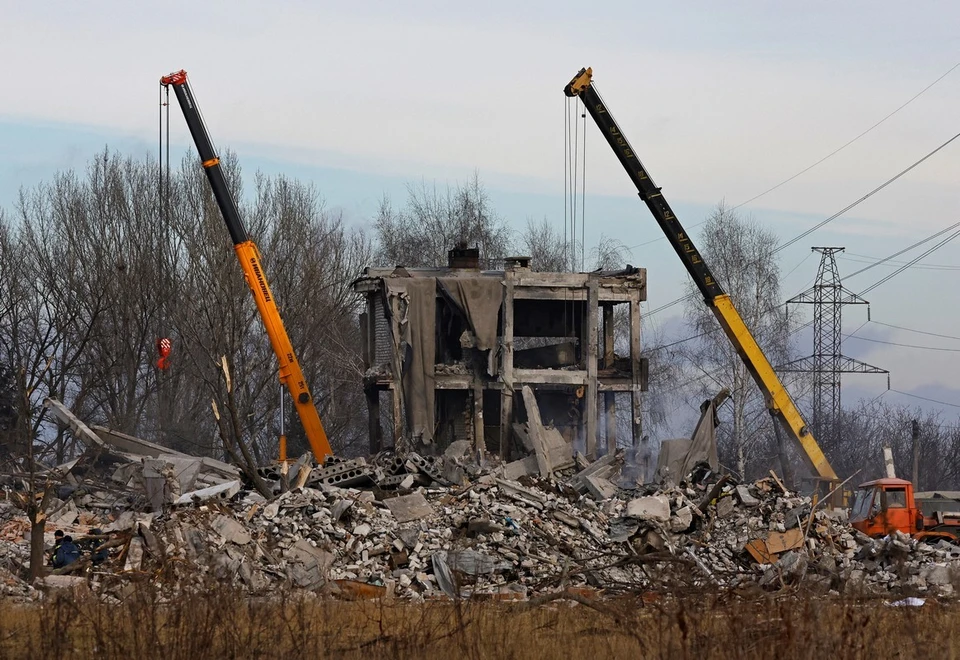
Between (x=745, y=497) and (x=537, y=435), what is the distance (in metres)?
4.83

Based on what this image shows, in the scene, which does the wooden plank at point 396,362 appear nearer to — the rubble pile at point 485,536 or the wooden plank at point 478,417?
the wooden plank at point 478,417

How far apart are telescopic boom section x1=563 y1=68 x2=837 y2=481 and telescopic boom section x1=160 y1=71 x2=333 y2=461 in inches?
316

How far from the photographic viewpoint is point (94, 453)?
915 inches

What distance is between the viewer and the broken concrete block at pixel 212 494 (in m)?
19.7

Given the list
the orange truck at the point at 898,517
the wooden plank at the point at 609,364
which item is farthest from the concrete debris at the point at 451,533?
Answer: the wooden plank at the point at 609,364

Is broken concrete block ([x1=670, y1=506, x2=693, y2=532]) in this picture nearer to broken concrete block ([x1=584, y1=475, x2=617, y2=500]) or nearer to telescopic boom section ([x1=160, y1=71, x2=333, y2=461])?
broken concrete block ([x1=584, y1=475, x2=617, y2=500])

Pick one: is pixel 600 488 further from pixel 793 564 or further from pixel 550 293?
pixel 550 293

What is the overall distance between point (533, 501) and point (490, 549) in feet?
8.60

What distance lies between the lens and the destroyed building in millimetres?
27406

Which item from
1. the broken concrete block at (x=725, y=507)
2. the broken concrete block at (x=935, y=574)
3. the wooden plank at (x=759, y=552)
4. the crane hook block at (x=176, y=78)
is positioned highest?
the crane hook block at (x=176, y=78)

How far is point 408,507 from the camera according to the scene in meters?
19.6

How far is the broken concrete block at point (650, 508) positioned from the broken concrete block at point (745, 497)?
143 centimetres

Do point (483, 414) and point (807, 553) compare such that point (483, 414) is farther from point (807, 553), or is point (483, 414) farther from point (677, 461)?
point (807, 553)

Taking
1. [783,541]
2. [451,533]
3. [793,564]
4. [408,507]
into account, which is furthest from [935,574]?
[408,507]
